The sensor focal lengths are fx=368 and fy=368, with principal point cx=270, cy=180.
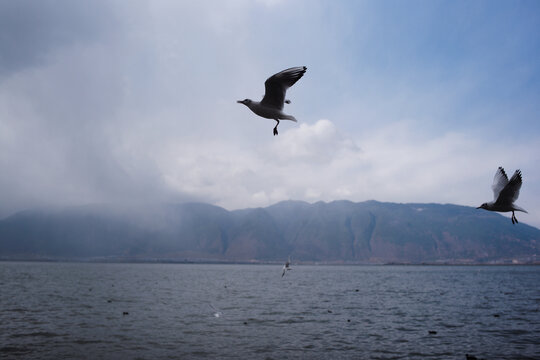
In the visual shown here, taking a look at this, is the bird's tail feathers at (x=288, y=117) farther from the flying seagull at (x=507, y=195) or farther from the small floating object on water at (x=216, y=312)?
the small floating object on water at (x=216, y=312)

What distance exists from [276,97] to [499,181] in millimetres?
7830

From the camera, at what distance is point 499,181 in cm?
1120

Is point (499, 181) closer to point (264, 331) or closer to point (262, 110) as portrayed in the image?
point (262, 110)

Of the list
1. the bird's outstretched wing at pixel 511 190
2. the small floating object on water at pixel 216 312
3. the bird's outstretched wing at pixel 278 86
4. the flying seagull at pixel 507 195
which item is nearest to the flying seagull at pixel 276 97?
the bird's outstretched wing at pixel 278 86

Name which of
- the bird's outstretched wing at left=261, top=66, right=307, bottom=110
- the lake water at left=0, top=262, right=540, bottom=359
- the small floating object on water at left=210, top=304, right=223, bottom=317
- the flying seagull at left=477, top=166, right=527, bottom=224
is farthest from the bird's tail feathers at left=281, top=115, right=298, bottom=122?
the small floating object on water at left=210, top=304, right=223, bottom=317

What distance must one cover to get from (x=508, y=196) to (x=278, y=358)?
13.9 meters

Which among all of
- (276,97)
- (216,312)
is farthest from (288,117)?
(216,312)

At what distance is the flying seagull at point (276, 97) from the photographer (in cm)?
698

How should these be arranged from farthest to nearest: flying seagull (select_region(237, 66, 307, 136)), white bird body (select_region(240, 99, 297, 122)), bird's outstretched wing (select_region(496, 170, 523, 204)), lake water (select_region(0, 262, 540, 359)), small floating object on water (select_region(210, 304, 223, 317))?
small floating object on water (select_region(210, 304, 223, 317))
lake water (select_region(0, 262, 540, 359))
bird's outstretched wing (select_region(496, 170, 523, 204))
white bird body (select_region(240, 99, 297, 122))
flying seagull (select_region(237, 66, 307, 136))

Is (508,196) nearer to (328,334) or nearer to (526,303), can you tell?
(328,334)

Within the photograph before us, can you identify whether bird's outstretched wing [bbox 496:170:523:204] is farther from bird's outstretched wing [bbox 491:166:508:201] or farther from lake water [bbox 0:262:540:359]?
lake water [bbox 0:262:540:359]

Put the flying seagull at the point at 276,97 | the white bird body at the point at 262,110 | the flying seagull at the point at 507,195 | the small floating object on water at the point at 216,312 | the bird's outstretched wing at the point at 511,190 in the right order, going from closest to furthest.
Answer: the flying seagull at the point at 276,97 → the white bird body at the point at 262,110 → the flying seagull at the point at 507,195 → the bird's outstretched wing at the point at 511,190 → the small floating object on water at the point at 216,312

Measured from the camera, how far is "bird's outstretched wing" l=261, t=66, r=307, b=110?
23.0ft

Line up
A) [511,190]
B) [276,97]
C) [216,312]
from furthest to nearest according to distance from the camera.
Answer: [216,312] → [511,190] → [276,97]
